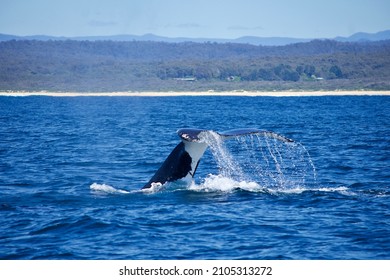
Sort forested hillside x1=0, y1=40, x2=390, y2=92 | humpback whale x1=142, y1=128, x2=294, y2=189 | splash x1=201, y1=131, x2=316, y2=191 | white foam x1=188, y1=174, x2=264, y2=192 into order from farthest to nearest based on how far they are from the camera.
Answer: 1. forested hillside x1=0, y1=40, x2=390, y2=92
2. white foam x1=188, y1=174, x2=264, y2=192
3. splash x1=201, y1=131, x2=316, y2=191
4. humpback whale x1=142, y1=128, x2=294, y2=189

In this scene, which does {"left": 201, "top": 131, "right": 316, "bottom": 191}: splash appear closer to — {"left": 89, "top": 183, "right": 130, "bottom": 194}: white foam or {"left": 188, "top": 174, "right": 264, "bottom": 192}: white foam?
{"left": 188, "top": 174, "right": 264, "bottom": 192}: white foam

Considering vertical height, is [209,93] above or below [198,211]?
below

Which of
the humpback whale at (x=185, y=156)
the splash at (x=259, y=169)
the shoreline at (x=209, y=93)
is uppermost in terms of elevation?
the humpback whale at (x=185, y=156)

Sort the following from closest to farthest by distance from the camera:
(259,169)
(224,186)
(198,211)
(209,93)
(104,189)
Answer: (198,211) < (224,186) < (104,189) < (259,169) < (209,93)

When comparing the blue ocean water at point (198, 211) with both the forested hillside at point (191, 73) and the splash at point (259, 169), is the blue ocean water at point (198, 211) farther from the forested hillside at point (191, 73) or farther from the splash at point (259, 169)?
the forested hillside at point (191, 73)

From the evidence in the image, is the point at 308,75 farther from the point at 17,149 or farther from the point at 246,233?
the point at 246,233

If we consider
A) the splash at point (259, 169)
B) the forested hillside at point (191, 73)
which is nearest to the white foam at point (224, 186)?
the splash at point (259, 169)

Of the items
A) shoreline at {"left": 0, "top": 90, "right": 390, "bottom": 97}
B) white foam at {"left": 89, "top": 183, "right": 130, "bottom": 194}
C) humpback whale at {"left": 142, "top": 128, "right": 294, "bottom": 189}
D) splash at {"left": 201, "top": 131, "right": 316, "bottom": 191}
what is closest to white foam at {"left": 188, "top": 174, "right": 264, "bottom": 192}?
splash at {"left": 201, "top": 131, "right": 316, "bottom": 191}

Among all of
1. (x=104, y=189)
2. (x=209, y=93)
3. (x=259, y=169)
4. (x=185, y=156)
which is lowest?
(x=209, y=93)

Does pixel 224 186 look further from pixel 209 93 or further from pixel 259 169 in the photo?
pixel 209 93

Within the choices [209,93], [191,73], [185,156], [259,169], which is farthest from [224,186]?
[191,73]

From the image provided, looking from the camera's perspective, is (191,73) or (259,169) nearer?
(259,169)
